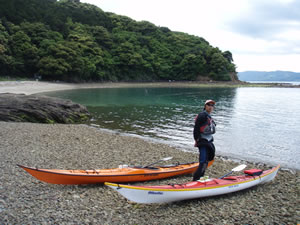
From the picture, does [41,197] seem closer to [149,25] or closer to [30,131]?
[30,131]

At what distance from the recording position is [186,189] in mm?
6168

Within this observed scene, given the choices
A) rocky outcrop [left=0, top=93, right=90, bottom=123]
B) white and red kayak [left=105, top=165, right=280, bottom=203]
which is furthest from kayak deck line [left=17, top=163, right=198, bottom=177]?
rocky outcrop [left=0, top=93, right=90, bottom=123]

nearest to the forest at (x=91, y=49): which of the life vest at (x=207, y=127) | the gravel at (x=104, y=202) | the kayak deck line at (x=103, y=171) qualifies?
the gravel at (x=104, y=202)

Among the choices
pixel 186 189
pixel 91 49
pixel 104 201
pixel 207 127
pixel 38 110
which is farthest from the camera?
pixel 91 49

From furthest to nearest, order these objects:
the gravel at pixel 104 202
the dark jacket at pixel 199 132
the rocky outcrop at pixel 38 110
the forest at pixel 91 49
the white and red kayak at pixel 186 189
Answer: the forest at pixel 91 49, the rocky outcrop at pixel 38 110, the dark jacket at pixel 199 132, the white and red kayak at pixel 186 189, the gravel at pixel 104 202

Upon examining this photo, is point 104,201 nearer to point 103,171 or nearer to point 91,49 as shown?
point 103,171

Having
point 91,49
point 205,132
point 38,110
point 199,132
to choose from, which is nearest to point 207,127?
point 205,132

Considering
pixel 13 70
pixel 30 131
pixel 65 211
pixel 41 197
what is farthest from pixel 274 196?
pixel 13 70

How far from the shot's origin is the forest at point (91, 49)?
63.1 metres

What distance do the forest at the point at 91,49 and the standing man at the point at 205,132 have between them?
59827mm

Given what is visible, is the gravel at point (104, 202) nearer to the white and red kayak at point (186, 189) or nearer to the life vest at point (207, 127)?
the white and red kayak at point (186, 189)

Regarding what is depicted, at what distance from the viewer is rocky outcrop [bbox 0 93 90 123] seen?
18906 mm

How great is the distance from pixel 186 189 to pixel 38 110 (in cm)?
1758

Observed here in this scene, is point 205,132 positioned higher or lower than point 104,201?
higher
